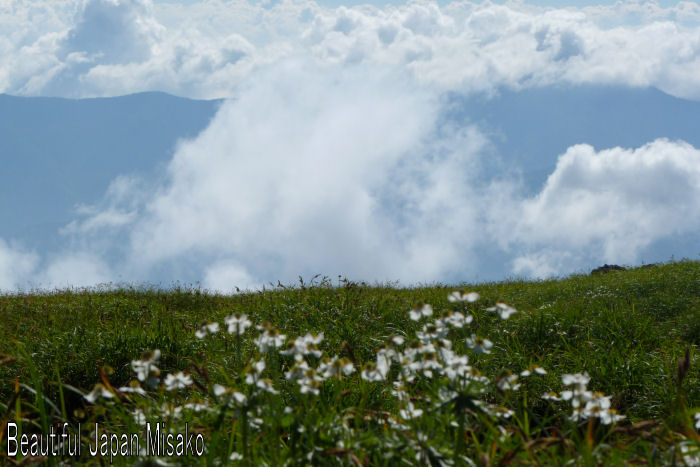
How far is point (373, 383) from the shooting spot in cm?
480

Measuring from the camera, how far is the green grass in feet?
8.96

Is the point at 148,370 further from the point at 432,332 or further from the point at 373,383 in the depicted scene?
the point at 373,383

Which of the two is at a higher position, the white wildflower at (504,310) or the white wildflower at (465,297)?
the white wildflower at (465,297)

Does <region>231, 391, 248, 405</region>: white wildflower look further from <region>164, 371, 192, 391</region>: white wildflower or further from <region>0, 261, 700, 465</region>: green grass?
<region>164, 371, 192, 391</region>: white wildflower

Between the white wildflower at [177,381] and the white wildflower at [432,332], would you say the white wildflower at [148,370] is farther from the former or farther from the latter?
the white wildflower at [432,332]

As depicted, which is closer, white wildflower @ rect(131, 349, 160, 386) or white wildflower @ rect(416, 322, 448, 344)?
white wildflower @ rect(131, 349, 160, 386)

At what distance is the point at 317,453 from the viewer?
262 centimetres

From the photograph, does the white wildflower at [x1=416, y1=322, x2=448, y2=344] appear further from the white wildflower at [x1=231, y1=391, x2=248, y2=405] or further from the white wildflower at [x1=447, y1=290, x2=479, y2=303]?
the white wildflower at [x1=231, y1=391, x2=248, y2=405]

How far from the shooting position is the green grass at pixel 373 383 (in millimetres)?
2732

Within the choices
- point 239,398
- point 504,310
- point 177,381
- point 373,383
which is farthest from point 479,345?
→ point 373,383

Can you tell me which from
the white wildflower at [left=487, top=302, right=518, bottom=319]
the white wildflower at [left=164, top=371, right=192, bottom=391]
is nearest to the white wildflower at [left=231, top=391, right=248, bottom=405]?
the white wildflower at [left=164, top=371, right=192, bottom=391]

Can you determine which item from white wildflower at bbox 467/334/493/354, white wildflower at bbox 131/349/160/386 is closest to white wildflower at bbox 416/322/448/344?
white wildflower at bbox 467/334/493/354

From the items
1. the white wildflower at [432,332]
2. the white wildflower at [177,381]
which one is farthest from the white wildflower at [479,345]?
the white wildflower at [177,381]

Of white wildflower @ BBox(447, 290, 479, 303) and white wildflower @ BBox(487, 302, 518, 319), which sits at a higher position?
white wildflower @ BBox(447, 290, 479, 303)
